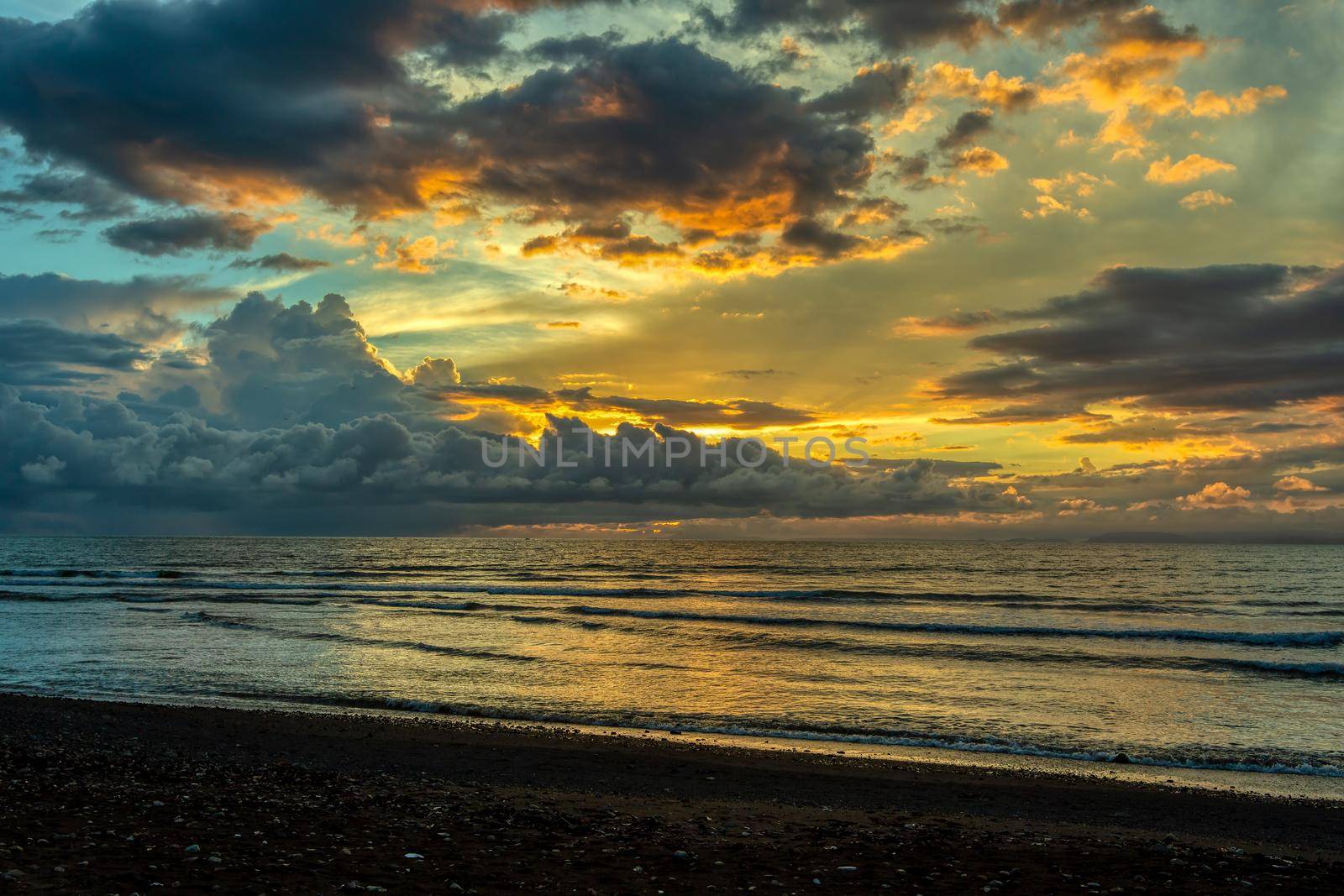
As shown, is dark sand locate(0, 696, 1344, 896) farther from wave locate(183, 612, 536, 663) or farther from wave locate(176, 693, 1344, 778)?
wave locate(183, 612, 536, 663)

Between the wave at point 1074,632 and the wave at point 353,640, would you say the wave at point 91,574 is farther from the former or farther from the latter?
the wave at point 1074,632

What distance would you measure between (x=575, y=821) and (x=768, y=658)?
72.3 feet

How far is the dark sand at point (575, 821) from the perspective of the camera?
358 inches

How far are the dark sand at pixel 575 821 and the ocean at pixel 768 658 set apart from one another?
440 cm

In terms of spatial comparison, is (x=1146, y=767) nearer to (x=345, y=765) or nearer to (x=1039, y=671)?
(x=1039, y=671)

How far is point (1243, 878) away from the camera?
32.9ft

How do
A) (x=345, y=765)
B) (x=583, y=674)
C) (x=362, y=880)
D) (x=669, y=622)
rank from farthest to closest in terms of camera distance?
(x=669, y=622) → (x=583, y=674) → (x=345, y=765) → (x=362, y=880)

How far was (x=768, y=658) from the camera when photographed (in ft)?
108

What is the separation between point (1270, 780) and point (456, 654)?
26.9 metres

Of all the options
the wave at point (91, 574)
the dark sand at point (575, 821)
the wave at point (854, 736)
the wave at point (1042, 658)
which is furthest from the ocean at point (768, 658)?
the wave at point (91, 574)

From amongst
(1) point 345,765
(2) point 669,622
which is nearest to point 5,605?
(2) point 669,622

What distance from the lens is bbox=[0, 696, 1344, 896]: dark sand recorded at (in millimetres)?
9086

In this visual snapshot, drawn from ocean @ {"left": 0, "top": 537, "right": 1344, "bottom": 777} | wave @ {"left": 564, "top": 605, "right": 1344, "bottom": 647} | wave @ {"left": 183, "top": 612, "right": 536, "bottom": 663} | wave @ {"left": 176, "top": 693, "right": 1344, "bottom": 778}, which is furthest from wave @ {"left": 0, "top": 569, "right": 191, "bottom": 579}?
wave @ {"left": 176, "top": 693, "right": 1344, "bottom": 778}

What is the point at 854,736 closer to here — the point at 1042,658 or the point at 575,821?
the point at 575,821
